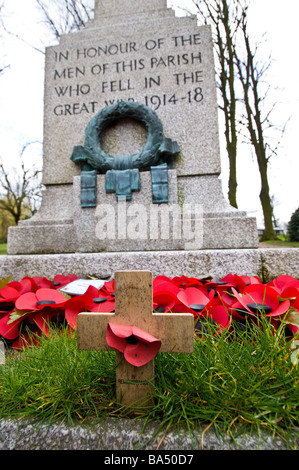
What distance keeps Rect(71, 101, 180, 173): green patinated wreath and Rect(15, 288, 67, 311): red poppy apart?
2069 millimetres

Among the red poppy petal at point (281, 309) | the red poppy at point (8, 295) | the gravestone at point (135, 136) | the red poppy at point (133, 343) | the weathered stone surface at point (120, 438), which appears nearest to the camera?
the weathered stone surface at point (120, 438)

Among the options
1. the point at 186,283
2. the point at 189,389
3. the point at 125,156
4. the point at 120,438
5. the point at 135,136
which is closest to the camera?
the point at 120,438

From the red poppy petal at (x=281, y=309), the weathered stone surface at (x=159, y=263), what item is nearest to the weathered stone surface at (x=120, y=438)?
the red poppy petal at (x=281, y=309)

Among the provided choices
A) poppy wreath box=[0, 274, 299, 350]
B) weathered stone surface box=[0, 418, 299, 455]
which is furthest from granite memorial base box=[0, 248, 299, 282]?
weathered stone surface box=[0, 418, 299, 455]

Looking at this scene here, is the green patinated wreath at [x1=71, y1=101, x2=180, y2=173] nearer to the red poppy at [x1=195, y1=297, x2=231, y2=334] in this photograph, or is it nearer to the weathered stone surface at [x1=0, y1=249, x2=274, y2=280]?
the weathered stone surface at [x1=0, y1=249, x2=274, y2=280]

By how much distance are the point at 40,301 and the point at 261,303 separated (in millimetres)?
1093

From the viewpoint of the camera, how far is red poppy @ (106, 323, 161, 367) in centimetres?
89

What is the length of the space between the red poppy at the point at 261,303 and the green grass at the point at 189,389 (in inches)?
6.8

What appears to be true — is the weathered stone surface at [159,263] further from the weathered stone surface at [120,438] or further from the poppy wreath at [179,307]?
the weathered stone surface at [120,438]

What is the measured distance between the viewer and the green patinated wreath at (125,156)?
11.3 ft

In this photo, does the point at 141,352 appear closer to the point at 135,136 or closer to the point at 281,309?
the point at 281,309

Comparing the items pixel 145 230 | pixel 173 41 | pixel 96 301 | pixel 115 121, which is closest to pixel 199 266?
pixel 145 230

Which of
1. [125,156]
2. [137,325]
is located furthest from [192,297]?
[125,156]

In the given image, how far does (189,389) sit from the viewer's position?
917 millimetres
